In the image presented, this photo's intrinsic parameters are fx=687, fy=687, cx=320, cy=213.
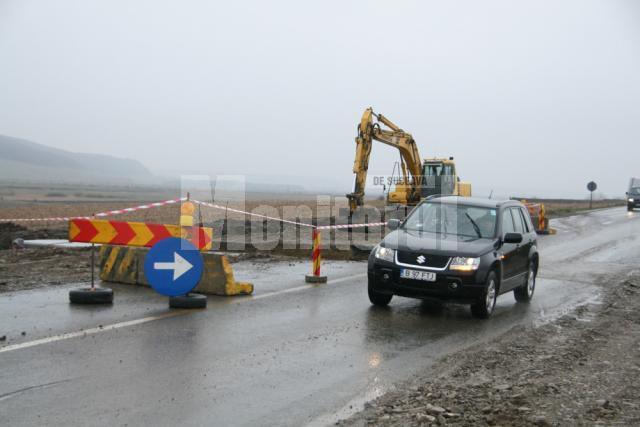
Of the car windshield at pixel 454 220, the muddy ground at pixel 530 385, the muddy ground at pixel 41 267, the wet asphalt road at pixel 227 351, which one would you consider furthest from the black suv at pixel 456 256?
the muddy ground at pixel 41 267

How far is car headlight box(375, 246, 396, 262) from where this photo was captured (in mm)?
10141

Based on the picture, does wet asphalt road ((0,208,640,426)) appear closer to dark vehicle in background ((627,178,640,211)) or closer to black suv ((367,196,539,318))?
black suv ((367,196,539,318))

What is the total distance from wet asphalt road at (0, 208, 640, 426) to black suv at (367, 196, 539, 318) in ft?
1.29

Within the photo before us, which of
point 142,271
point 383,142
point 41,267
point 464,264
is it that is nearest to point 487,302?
point 464,264

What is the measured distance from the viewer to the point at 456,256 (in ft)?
32.3

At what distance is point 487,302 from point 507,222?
1895 millimetres

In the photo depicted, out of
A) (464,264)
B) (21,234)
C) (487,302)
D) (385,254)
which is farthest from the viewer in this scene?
(21,234)

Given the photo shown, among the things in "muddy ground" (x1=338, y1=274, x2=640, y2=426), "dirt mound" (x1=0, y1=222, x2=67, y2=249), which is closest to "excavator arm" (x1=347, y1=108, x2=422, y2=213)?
"dirt mound" (x1=0, y1=222, x2=67, y2=249)

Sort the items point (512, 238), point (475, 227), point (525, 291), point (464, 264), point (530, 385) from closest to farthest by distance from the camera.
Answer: point (530, 385), point (464, 264), point (512, 238), point (475, 227), point (525, 291)

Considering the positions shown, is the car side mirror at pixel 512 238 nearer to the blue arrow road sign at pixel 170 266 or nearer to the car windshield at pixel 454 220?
the car windshield at pixel 454 220

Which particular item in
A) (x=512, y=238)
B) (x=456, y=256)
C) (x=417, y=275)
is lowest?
(x=417, y=275)

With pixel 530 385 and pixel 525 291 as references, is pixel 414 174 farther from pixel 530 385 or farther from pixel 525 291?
pixel 530 385

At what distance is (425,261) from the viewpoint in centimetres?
988

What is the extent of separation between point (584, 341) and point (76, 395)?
5972 mm
